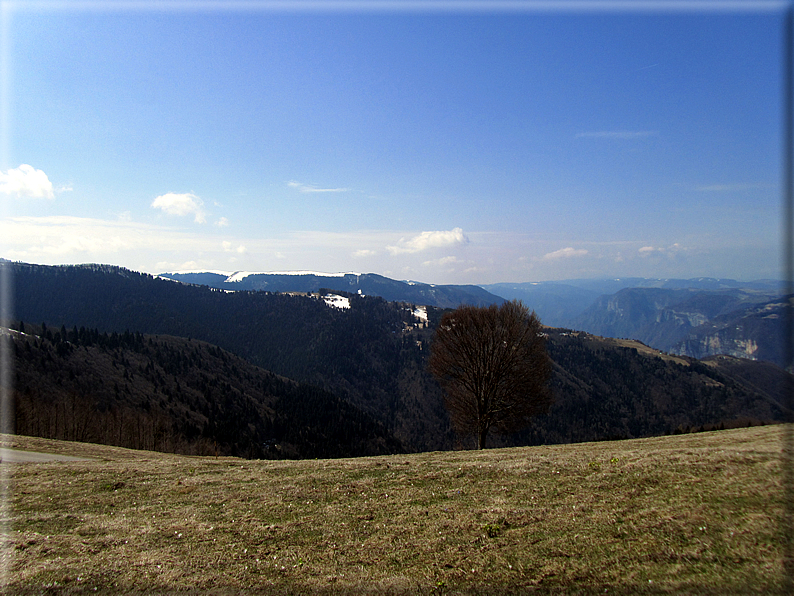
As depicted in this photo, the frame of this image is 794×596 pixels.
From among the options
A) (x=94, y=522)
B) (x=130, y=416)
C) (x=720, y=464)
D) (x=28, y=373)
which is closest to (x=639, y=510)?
(x=720, y=464)

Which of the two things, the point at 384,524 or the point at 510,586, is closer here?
the point at 510,586

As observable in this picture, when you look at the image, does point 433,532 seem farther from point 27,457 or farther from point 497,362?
point 497,362

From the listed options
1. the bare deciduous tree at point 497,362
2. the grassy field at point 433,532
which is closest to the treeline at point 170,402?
the bare deciduous tree at point 497,362

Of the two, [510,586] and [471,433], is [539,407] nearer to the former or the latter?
[471,433]

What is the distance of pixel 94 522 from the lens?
12.3 m

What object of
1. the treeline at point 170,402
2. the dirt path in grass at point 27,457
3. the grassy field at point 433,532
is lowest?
the treeline at point 170,402

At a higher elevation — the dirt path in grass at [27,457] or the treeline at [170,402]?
the dirt path in grass at [27,457]

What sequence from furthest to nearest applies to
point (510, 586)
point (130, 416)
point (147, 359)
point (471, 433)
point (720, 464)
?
point (147, 359) → point (130, 416) → point (471, 433) → point (720, 464) → point (510, 586)

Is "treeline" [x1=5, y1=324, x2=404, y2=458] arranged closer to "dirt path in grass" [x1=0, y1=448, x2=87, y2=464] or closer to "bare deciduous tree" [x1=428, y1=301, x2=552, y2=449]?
"dirt path in grass" [x1=0, y1=448, x2=87, y2=464]

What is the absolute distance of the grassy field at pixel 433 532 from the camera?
8000mm

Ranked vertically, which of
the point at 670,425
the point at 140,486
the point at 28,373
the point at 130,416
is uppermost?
the point at 140,486

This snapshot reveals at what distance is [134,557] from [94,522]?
3.90 metres

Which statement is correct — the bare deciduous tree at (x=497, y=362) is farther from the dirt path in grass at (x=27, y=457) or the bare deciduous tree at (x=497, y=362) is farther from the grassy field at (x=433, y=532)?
the dirt path in grass at (x=27, y=457)

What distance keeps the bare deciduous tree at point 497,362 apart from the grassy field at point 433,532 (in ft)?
68.9
